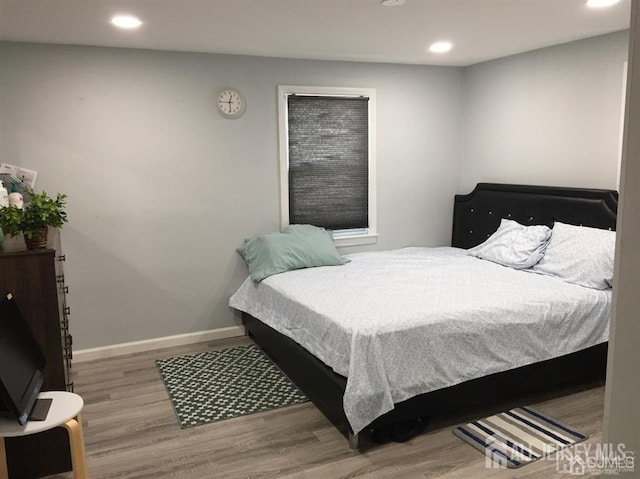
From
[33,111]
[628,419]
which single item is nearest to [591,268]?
[628,419]

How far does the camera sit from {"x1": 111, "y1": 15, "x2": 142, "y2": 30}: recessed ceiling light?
3.07m

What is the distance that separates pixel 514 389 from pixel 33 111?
364cm

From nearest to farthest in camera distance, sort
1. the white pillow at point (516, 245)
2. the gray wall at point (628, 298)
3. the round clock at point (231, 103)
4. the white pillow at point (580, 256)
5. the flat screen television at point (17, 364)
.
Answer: the gray wall at point (628, 298) → the flat screen television at point (17, 364) → the white pillow at point (580, 256) → the white pillow at point (516, 245) → the round clock at point (231, 103)

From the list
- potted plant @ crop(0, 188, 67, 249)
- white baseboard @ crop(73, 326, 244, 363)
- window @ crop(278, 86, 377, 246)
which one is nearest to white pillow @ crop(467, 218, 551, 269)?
window @ crop(278, 86, 377, 246)

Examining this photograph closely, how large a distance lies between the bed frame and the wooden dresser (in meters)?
1.31

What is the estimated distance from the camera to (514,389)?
314 cm

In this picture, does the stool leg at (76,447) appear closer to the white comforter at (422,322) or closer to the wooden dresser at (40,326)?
the wooden dresser at (40,326)

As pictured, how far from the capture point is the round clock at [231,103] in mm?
4238

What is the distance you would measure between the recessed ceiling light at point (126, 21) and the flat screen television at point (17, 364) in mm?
1732

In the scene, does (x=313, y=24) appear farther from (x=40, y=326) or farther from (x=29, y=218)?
(x=40, y=326)

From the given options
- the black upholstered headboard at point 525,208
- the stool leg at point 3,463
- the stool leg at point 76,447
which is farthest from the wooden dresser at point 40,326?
the black upholstered headboard at point 525,208

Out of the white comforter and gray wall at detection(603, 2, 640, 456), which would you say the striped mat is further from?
gray wall at detection(603, 2, 640, 456)

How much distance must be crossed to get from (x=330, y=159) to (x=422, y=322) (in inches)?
86.2

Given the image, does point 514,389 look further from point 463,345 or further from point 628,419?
point 628,419
